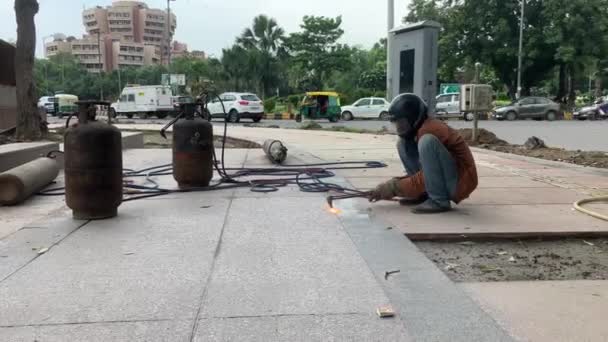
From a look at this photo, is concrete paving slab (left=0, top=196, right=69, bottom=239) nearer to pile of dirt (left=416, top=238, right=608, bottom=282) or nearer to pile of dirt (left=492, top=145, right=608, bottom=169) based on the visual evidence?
pile of dirt (left=416, top=238, right=608, bottom=282)

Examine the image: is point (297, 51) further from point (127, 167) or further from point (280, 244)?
point (280, 244)

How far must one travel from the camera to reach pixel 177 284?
11.3ft

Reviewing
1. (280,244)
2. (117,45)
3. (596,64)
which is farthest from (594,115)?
(117,45)

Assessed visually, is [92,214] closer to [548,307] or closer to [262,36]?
[548,307]

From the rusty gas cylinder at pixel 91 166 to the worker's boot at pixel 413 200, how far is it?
290 cm

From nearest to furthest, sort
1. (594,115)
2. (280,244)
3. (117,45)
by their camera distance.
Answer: (280,244) < (594,115) < (117,45)

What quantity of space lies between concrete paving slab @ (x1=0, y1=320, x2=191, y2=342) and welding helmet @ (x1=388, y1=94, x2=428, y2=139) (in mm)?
3278

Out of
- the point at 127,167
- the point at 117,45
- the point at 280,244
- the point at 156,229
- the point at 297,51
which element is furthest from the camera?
the point at 117,45

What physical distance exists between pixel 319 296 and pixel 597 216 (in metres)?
3.21

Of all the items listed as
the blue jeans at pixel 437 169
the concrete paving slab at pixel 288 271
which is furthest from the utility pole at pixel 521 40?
the concrete paving slab at pixel 288 271

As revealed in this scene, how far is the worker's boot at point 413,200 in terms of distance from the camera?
5652 millimetres

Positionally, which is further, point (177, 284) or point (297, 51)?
point (297, 51)

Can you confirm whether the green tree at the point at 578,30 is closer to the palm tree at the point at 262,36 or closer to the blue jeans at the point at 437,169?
the palm tree at the point at 262,36

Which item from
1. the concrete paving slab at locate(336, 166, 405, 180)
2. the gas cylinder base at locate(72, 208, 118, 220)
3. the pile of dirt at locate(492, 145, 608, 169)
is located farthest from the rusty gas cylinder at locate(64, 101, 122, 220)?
the pile of dirt at locate(492, 145, 608, 169)
